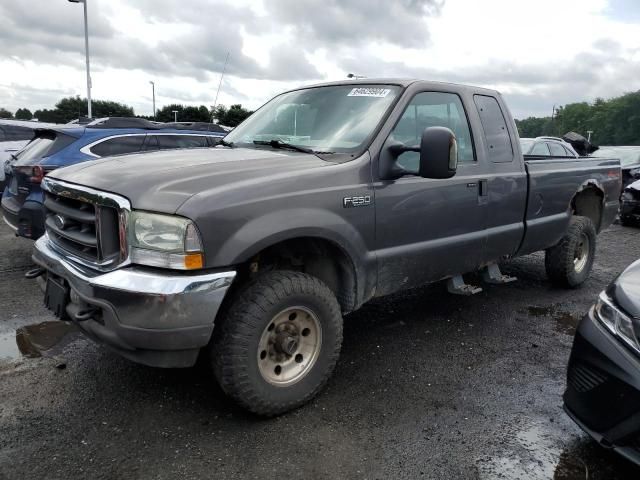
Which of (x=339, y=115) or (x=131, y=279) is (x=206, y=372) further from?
(x=339, y=115)

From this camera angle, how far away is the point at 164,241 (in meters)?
2.61

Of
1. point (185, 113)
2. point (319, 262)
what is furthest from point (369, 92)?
point (185, 113)

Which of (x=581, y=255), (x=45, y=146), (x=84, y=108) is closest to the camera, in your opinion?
(x=581, y=255)

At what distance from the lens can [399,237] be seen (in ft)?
11.7

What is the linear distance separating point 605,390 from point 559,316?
2796 mm

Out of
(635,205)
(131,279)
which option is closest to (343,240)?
(131,279)

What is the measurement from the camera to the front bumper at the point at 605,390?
2264mm

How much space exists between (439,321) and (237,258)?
8.68ft

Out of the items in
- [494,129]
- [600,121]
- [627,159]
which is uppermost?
[600,121]

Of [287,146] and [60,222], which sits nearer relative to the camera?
[60,222]

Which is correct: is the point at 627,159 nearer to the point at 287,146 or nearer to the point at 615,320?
the point at 287,146

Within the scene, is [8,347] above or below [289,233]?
below

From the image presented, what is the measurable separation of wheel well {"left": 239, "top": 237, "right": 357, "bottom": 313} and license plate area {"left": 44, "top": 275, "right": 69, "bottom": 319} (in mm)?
1075

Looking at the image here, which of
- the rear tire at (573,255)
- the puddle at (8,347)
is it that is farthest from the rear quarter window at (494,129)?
the puddle at (8,347)
